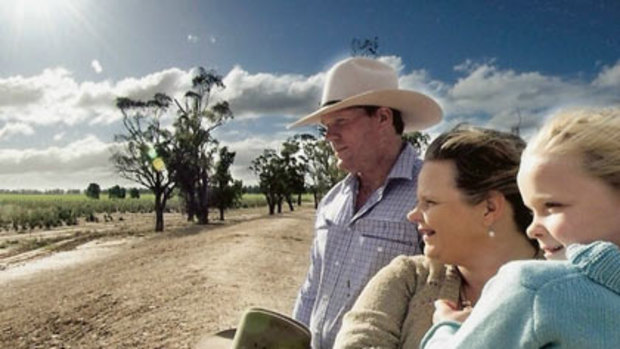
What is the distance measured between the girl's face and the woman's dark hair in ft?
→ 2.26

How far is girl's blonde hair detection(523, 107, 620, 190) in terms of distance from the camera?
41.3 inches

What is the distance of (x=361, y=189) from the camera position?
10.1 feet

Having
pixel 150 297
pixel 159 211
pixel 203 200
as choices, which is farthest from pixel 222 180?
pixel 150 297

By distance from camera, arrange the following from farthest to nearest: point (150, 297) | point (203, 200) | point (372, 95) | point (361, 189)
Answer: point (203, 200), point (150, 297), point (361, 189), point (372, 95)

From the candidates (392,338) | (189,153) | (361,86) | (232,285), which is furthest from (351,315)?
(189,153)

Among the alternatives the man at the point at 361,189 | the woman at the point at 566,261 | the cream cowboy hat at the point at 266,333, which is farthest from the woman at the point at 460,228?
the man at the point at 361,189

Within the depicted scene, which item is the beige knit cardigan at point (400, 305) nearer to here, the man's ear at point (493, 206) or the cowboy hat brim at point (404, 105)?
the man's ear at point (493, 206)

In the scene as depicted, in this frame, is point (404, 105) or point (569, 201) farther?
point (404, 105)

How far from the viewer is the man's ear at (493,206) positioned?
1.88m

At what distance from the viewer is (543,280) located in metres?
0.93

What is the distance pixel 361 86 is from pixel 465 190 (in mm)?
1434

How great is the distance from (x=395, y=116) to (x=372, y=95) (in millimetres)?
265

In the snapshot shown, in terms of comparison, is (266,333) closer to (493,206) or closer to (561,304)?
(493,206)

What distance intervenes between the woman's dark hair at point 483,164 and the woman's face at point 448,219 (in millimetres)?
26
